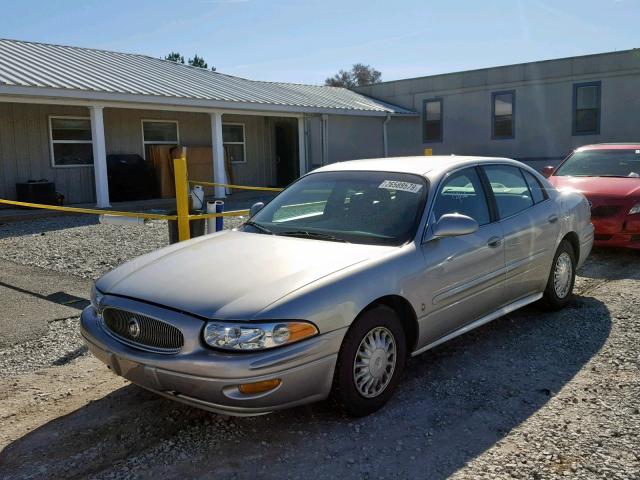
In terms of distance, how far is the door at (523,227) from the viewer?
4.79 m

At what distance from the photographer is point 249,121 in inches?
791

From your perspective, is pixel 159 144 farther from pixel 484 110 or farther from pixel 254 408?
pixel 254 408

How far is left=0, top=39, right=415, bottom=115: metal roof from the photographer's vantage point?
508 inches

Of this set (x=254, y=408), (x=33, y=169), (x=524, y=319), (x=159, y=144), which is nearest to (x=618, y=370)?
(x=524, y=319)

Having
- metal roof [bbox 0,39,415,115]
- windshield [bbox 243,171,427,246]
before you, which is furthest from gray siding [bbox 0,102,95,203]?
windshield [bbox 243,171,427,246]

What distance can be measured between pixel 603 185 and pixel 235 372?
702 centimetres

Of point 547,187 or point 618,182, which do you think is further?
point 618,182

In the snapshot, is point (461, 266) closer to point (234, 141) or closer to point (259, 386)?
point (259, 386)

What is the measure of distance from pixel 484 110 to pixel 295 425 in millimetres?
19914

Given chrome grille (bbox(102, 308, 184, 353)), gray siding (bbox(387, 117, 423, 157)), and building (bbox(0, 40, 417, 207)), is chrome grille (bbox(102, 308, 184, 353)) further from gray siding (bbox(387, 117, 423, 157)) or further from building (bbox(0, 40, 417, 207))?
gray siding (bbox(387, 117, 423, 157))

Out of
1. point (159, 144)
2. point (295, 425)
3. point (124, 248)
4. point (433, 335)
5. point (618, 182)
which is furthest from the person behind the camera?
point (159, 144)

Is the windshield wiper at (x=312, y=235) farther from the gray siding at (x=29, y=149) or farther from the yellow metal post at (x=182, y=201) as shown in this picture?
the gray siding at (x=29, y=149)

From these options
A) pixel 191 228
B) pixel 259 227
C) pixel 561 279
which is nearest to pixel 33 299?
pixel 191 228

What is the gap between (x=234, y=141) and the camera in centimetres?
1964
